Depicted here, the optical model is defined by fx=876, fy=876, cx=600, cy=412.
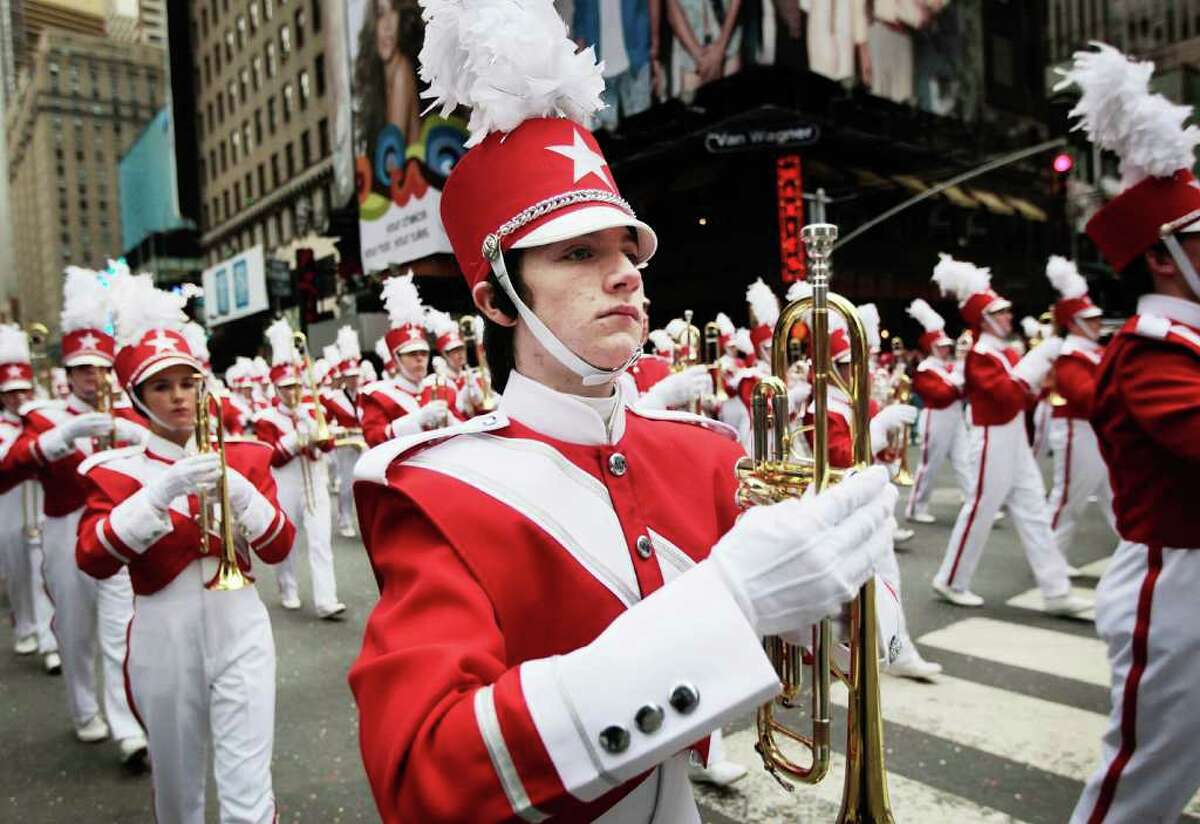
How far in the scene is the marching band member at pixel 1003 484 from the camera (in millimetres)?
6934

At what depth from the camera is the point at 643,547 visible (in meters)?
1.78

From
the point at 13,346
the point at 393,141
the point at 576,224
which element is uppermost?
the point at 393,141

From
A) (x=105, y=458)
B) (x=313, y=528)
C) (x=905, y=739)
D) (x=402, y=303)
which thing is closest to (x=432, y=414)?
(x=313, y=528)

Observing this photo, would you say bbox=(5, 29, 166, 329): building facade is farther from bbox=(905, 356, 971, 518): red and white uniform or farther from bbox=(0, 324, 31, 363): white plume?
bbox=(905, 356, 971, 518): red and white uniform

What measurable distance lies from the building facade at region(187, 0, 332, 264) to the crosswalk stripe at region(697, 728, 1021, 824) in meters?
47.8

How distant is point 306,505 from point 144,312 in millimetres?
4994

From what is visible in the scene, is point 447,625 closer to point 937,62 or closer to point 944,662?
point 944,662

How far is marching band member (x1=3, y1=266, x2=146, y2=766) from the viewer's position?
5438 millimetres

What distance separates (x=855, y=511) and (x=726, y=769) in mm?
3298

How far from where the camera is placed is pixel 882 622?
A: 6.11ft

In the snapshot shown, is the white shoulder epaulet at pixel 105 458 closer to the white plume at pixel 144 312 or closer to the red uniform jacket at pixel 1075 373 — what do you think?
the white plume at pixel 144 312

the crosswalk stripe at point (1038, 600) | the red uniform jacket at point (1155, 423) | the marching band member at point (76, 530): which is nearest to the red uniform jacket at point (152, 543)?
the marching band member at point (76, 530)

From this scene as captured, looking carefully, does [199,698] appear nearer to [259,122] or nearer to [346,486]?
[346,486]

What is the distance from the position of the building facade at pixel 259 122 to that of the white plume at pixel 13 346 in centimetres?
4147
